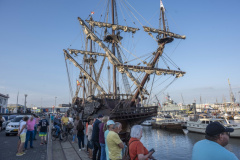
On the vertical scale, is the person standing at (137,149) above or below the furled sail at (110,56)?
below

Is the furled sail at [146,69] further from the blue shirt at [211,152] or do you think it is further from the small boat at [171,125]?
the small boat at [171,125]

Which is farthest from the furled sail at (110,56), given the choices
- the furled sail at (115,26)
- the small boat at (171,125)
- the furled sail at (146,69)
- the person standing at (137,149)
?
the small boat at (171,125)

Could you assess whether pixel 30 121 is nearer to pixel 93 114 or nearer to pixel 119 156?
pixel 119 156

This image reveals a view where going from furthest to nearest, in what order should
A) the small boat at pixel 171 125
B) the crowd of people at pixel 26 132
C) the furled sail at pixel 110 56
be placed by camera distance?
1. the small boat at pixel 171 125
2. the furled sail at pixel 110 56
3. the crowd of people at pixel 26 132

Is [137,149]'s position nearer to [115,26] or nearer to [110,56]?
[110,56]

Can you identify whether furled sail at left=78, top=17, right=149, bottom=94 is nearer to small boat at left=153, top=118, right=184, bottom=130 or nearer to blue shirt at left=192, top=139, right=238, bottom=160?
blue shirt at left=192, top=139, right=238, bottom=160

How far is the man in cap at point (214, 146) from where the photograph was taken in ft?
5.86

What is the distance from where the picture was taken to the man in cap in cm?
179

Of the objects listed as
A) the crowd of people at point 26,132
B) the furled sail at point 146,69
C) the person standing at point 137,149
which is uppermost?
the furled sail at point 146,69

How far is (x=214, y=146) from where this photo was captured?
6.16 ft

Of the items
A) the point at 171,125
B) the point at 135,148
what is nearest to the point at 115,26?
the point at 135,148

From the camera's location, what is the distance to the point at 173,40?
66.2 ft

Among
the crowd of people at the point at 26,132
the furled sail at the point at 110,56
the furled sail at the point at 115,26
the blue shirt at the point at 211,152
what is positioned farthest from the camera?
the furled sail at the point at 115,26

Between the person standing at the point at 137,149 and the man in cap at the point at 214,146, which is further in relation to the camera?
the person standing at the point at 137,149
